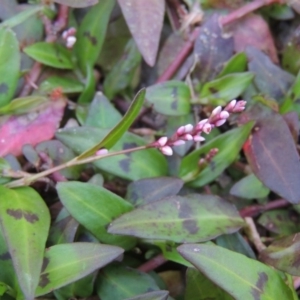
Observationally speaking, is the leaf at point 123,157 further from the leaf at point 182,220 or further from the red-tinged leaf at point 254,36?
the red-tinged leaf at point 254,36

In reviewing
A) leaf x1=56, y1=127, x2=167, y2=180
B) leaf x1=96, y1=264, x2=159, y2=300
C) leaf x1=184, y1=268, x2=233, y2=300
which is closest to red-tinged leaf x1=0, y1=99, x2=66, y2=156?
leaf x1=56, y1=127, x2=167, y2=180

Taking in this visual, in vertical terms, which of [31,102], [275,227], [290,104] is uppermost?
[31,102]

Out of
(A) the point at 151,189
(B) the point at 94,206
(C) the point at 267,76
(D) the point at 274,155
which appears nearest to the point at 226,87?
(C) the point at 267,76

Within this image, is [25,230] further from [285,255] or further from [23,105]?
[285,255]

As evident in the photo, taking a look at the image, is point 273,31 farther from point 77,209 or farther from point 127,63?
point 77,209

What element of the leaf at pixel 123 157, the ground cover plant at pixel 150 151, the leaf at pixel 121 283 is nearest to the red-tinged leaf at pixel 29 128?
the ground cover plant at pixel 150 151

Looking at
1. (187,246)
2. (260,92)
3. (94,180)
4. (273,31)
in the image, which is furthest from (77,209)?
(273,31)

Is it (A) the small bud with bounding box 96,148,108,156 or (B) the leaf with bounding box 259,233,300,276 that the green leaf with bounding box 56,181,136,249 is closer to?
(A) the small bud with bounding box 96,148,108,156
